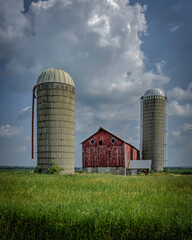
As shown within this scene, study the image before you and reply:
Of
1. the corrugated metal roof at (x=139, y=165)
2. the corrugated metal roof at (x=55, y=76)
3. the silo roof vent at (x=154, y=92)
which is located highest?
the silo roof vent at (x=154, y=92)

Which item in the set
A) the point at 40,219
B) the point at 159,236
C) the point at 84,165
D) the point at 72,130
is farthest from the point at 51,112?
the point at 159,236

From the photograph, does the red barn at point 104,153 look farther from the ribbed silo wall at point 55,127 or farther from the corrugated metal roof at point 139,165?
the ribbed silo wall at point 55,127

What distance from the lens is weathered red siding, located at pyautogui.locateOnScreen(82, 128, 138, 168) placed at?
1305 inches

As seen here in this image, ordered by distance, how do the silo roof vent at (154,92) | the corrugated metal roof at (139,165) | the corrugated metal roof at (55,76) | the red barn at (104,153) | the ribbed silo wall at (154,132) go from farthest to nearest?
the silo roof vent at (154,92), the ribbed silo wall at (154,132), the corrugated metal roof at (139,165), the red barn at (104,153), the corrugated metal roof at (55,76)

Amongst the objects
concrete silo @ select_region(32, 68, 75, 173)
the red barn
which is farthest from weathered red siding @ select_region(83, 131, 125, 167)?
concrete silo @ select_region(32, 68, 75, 173)

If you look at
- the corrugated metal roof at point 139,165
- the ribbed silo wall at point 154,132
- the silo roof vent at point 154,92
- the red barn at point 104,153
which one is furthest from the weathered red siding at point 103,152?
the silo roof vent at point 154,92

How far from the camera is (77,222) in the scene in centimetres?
638

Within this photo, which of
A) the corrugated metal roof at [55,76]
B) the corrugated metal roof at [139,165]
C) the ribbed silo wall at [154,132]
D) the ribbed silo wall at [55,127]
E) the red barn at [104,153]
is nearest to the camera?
the ribbed silo wall at [55,127]

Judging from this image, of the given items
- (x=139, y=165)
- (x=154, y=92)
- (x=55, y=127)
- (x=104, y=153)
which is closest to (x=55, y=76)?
(x=55, y=127)

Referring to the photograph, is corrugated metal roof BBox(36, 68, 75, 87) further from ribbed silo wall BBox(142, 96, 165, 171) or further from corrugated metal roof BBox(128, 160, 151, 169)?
ribbed silo wall BBox(142, 96, 165, 171)

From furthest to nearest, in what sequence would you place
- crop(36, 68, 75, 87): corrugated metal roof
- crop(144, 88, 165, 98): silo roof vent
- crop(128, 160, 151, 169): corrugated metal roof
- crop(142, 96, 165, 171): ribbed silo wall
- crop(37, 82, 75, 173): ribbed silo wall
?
1. crop(144, 88, 165, 98): silo roof vent
2. crop(142, 96, 165, 171): ribbed silo wall
3. crop(128, 160, 151, 169): corrugated metal roof
4. crop(36, 68, 75, 87): corrugated metal roof
5. crop(37, 82, 75, 173): ribbed silo wall

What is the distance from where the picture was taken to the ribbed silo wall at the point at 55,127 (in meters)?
25.5

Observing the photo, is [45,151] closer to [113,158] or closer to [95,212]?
[113,158]

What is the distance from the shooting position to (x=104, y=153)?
3366 centimetres
